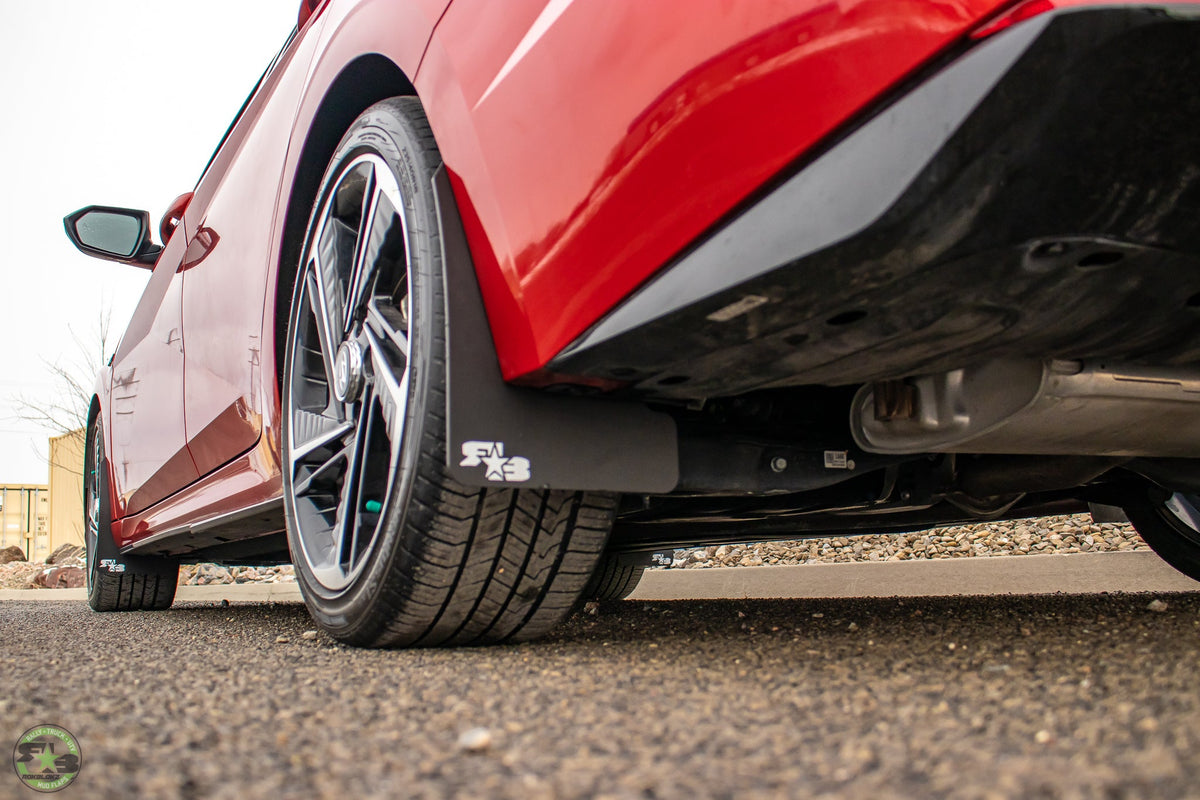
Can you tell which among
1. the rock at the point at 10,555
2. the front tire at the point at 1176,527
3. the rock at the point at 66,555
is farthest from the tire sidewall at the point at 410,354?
the rock at the point at 10,555

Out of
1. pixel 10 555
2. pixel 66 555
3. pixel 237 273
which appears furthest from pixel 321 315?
pixel 10 555

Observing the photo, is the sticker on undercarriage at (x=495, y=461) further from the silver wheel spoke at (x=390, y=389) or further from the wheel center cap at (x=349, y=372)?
the wheel center cap at (x=349, y=372)

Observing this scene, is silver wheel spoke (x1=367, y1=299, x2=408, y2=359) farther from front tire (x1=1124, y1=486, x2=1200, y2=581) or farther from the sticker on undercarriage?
front tire (x1=1124, y1=486, x2=1200, y2=581)

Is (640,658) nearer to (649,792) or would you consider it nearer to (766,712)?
(766,712)

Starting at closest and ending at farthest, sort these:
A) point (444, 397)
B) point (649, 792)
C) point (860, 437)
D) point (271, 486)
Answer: point (649, 792)
point (444, 397)
point (860, 437)
point (271, 486)

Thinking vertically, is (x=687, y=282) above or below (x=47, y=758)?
above

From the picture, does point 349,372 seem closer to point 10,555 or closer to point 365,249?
point 365,249

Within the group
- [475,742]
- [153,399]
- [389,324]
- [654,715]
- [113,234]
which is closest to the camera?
[475,742]

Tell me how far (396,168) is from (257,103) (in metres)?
1.26

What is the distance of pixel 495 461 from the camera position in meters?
1.16

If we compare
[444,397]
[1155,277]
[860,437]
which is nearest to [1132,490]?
[860,437]

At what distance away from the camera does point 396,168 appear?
1.39m

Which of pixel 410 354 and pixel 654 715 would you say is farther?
pixel 410 354

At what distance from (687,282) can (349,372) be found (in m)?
0.81
